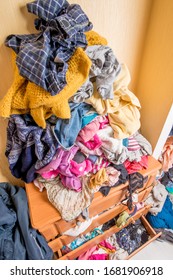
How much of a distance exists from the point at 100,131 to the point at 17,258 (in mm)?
670

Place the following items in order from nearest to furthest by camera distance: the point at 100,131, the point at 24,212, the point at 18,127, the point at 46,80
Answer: the point at 46,80
the point at 18,127
the point at 100,131
the point at 24,212

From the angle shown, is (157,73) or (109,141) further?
(157,73)

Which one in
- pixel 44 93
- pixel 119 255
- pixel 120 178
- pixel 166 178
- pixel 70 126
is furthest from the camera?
pixel 166 178

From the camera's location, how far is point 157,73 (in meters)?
0.75

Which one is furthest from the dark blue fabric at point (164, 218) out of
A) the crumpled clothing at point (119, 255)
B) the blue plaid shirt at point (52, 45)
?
the blue plaid shirt at point (52, 45)

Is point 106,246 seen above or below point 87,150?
below

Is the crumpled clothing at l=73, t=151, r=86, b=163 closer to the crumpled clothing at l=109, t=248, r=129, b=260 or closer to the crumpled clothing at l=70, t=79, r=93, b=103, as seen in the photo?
the crumpled clothing at l=70, t=79, r=93, b=103

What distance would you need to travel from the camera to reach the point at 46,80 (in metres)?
0.41

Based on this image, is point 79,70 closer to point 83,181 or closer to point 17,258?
point 83,181

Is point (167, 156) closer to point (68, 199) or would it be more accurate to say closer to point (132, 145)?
point (132, 145)

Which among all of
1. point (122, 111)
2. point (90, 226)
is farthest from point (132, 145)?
point (90, 226)

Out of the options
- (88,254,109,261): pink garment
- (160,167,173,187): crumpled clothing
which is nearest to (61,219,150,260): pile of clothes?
(88,254,109,261): pink garment

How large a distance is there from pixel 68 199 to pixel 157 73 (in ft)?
2.27
